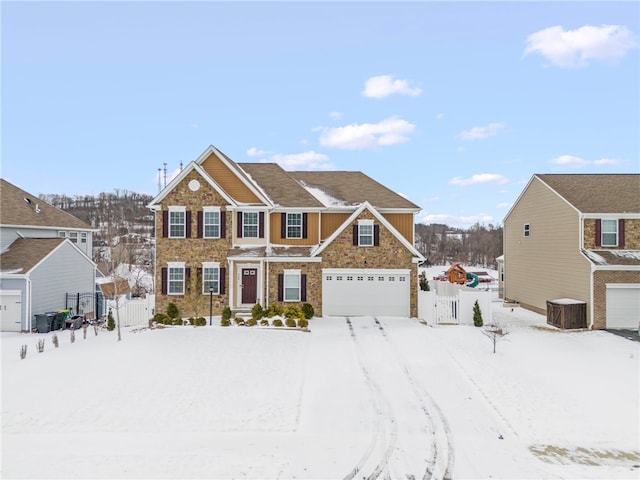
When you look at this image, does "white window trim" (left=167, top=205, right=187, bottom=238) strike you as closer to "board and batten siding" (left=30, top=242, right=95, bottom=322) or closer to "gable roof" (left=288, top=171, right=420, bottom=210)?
"board and batten siding" (left=30, top=242, right=95, bottom=322)

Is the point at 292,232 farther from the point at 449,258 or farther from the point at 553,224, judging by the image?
the point at 449,258

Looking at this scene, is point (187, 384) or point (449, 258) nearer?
point (187, 384)

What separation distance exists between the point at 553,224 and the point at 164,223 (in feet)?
77.4

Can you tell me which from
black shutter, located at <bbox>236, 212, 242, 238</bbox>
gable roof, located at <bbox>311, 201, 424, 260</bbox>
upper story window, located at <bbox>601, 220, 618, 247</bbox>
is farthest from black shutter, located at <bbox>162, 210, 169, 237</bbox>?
upper story window, located at <bbox>601, 220, 618, 247</bbox>

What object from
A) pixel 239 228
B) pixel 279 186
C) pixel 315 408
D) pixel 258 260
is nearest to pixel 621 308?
pixel 315 408

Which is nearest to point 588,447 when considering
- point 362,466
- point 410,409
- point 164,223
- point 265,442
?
point 410,409

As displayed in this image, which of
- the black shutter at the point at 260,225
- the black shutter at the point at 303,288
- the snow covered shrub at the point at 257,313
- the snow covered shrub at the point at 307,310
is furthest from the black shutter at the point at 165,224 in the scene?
the snow covered shrub at the point at 307,310

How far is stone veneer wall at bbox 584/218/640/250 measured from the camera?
21.5 meters

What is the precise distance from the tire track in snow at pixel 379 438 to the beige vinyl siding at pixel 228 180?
1401cm

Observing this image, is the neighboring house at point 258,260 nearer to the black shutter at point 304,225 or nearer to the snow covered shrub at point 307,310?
the snow covered shrub at point 307,310

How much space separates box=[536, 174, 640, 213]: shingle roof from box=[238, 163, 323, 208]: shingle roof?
14.9 metres

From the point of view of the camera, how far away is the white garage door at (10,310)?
68.2 feet

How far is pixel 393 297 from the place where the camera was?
72.4 feet

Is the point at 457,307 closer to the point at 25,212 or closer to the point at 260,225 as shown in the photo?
the point at 260,225
